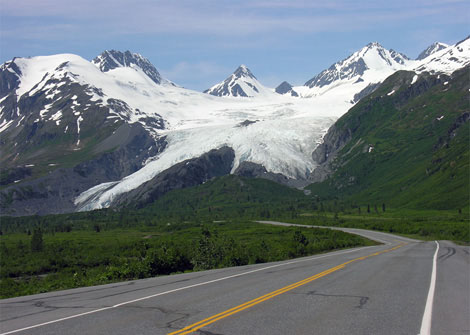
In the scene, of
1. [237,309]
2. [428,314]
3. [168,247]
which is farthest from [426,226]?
[237,309]

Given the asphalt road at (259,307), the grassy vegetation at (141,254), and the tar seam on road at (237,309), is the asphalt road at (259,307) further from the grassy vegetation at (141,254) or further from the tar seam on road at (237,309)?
the grassy vegetation at (141,254)

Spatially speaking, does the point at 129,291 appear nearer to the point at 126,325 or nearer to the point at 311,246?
the point at 126,325

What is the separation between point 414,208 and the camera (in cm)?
17400

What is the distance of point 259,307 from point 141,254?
1453 inches

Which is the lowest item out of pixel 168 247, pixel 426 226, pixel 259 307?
pixel 426 226

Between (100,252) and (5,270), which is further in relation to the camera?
(100,252)

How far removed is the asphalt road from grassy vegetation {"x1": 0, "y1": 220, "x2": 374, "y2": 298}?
1053cm

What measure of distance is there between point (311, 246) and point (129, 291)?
36.2 meters

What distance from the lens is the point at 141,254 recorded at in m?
52.8

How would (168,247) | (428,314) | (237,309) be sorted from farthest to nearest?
(168,247) → (237,309) → (428,314)

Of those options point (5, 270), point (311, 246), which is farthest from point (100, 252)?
point (311, 246)

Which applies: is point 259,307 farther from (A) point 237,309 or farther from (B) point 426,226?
(B) point 426,226

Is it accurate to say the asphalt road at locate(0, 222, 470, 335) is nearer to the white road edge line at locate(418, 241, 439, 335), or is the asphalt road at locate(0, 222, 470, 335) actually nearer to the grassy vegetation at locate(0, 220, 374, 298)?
the white road edge line at locate(418, 241, 439, 335)

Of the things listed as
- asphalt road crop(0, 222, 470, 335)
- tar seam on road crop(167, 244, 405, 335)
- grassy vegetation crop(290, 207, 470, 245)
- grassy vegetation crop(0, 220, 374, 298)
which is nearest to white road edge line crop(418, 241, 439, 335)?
asphalt road crop(0, 222, 470, 335)
